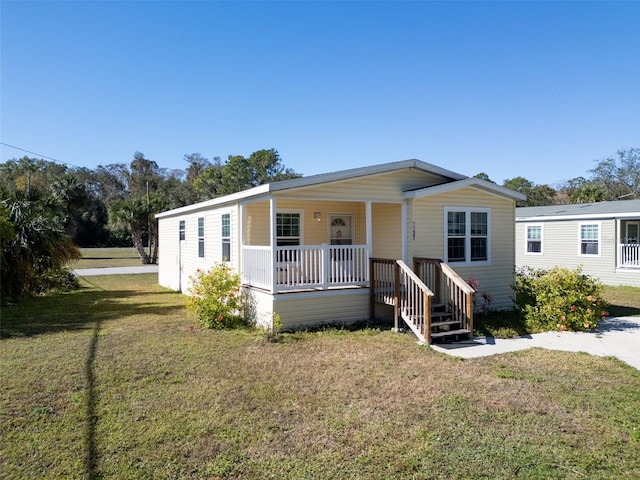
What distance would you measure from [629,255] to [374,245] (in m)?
12.1

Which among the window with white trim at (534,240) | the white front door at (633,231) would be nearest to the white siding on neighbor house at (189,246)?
the window with white trim at (534,240)

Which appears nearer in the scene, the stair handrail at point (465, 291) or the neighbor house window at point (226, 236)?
the stair handrail at point (465, 291)

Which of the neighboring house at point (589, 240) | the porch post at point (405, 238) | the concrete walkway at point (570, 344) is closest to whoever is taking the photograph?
the concrete walkway at point (570, 344)

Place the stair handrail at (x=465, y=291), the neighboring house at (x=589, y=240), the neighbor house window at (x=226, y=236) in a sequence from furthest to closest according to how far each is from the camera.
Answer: the neighboring house at (x=589, y=240)
the neighbor house window at (x=226, y=236)
the stair handrail at (x=465, y=291)

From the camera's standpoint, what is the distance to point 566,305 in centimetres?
843

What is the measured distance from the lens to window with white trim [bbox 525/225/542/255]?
18.9 m

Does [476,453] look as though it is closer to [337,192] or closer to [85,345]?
[337,192]

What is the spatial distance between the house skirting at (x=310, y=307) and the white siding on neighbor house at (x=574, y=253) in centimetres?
1152

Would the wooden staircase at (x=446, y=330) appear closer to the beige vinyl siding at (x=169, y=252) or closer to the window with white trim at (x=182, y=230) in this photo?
the window with white trim at (x=182, y=230)

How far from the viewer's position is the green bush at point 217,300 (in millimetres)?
8555

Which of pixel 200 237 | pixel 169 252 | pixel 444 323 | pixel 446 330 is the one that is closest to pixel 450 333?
pixel 444 323

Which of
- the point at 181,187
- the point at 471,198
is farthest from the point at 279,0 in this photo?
the point at 181,187

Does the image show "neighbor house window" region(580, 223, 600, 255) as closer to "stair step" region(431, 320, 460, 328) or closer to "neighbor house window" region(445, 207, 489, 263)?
"neighbor house window" region(445, 207, 489, 263)

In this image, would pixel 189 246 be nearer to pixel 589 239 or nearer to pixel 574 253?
pixel 574 253
